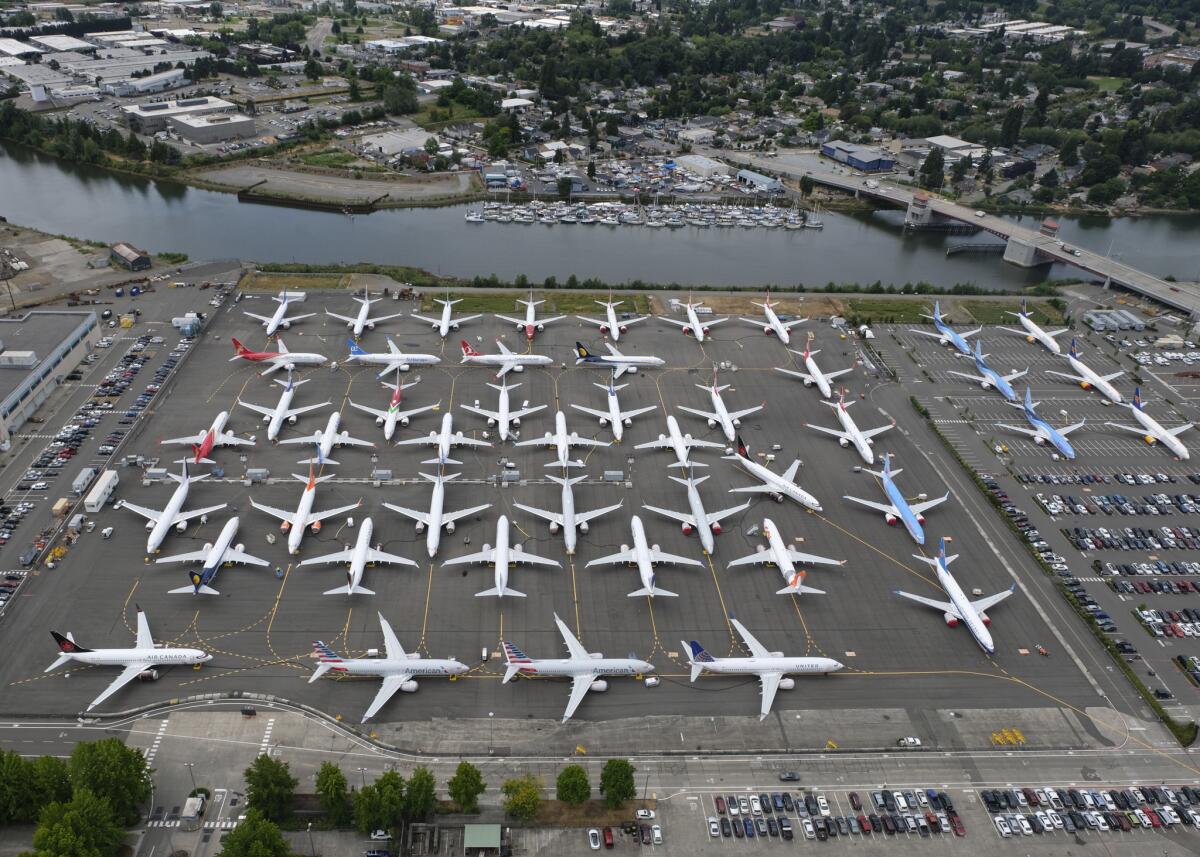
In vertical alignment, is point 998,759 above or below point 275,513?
below

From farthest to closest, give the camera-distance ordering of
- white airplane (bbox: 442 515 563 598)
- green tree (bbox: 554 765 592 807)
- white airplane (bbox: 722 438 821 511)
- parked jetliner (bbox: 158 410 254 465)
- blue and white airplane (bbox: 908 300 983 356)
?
blue and white airplane (bbox: 908 300 983 356) < parked jetliner (bbox: 158 410 254 465) < white airplane (bbox: 722 438 821 511) < white airplane (bbox: 442 515 563 598) < green tree (bbox: 554 765 592 807)

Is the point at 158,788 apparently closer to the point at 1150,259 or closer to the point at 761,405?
the point at 761,405

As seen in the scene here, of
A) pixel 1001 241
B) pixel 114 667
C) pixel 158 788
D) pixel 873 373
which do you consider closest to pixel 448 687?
pixel 158 788

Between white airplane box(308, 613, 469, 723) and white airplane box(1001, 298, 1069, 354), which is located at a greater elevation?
white airplane box(308, 613, 469, 723)

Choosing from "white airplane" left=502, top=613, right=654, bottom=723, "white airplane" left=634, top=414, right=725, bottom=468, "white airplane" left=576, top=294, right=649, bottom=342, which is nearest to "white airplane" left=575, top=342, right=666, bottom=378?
"white airplane" left=576, top=294, right=649, bottom=342

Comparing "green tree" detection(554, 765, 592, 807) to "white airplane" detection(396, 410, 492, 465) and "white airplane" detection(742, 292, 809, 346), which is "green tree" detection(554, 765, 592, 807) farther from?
"white airplane" detection(742, 292, 809, 346)

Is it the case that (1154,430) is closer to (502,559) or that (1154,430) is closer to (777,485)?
(777,485)

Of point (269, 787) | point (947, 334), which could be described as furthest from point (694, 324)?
point (269, 787)
